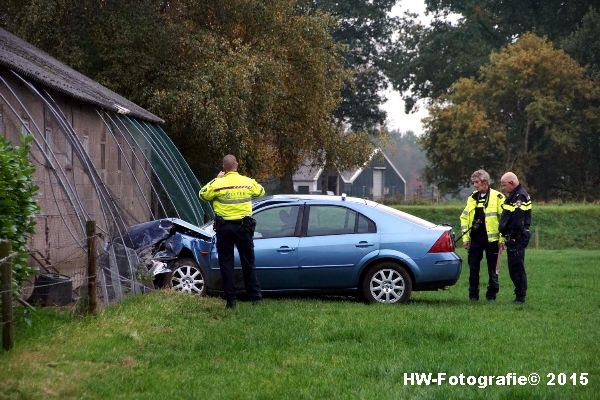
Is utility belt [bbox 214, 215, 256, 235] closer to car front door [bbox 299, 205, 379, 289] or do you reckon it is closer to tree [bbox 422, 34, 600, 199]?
car front door [bbox 299, 205, 379, 289]

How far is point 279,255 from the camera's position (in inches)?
520

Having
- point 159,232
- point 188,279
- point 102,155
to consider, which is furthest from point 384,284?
point 102,155

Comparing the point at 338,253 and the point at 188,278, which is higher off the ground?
the point at 338,253

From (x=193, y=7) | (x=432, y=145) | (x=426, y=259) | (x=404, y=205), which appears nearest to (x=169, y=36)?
(x=193, y=7)

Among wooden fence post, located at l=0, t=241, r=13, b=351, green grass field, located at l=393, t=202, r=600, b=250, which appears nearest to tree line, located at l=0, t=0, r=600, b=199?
green grass field, located at l=393, t=202, r=600, b=250

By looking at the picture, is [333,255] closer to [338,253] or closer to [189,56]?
[338,253]

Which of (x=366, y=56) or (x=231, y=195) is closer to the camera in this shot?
(x=231, y=195)

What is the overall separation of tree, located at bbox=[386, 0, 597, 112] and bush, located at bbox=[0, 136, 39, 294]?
4908 centimetres

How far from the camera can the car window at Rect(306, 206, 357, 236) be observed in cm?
1341

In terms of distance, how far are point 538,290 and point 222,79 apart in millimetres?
10789

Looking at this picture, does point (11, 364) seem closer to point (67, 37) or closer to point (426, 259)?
point (426, 259)

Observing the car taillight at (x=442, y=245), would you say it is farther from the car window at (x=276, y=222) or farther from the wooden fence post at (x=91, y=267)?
the wooden fence post at (x=91, y=267)

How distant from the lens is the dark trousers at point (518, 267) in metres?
13.4

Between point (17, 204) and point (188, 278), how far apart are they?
4654 millimetres
